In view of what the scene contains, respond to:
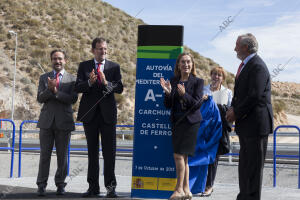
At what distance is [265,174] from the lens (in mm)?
12883

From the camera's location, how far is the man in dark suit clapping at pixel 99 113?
7.46m

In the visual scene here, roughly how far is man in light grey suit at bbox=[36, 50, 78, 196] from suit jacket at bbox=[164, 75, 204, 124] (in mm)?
1715

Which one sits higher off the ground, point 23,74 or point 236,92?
point 23,74

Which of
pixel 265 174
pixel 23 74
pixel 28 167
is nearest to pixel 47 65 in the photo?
pixel 23 74

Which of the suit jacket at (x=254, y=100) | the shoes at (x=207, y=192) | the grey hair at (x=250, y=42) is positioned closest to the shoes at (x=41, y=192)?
the shoes at (x=207, y=192)

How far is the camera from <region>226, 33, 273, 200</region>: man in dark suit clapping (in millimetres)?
5605

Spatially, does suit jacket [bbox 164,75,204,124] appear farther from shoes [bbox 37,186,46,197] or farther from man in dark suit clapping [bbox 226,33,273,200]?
shoes [bbox 37,186,46,197]

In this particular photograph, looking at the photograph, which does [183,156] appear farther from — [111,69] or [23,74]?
[23,74]

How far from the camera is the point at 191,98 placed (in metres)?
6.93

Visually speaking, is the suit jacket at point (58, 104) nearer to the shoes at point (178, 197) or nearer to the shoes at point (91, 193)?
the shoes at point (91, 193)

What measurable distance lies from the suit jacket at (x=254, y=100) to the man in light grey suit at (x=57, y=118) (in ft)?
10.2

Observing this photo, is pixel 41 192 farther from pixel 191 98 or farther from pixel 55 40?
pixel 55 40

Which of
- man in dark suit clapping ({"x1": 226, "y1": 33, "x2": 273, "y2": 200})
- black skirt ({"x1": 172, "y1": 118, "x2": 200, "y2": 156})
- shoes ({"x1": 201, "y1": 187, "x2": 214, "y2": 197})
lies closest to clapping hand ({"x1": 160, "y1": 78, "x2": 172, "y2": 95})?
black skirt ({"x1": 172, "y1": 118, "x2": 200, "y2": 156})

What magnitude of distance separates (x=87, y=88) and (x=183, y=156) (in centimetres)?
178
